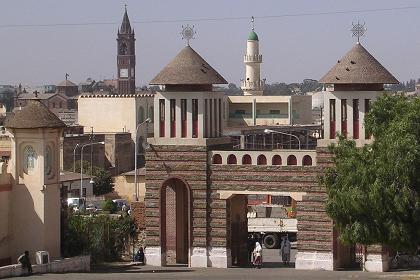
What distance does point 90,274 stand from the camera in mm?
37656

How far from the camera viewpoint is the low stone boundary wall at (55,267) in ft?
117

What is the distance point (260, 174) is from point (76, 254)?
6.69 meters

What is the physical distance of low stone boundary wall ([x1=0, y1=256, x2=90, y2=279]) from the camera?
35719 millimetres

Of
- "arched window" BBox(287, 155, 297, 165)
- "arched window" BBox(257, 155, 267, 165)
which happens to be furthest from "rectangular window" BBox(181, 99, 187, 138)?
"arched window" BBox(287, 155, 297, 165)

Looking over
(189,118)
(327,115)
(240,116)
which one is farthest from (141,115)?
(327,115)

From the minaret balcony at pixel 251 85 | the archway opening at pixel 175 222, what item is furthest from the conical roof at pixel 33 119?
the minaret balcony at pixel 251 85

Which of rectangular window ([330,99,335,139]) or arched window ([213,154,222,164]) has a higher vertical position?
rectangular window ([330,99,335,139])

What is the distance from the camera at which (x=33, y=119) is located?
38.1 metres

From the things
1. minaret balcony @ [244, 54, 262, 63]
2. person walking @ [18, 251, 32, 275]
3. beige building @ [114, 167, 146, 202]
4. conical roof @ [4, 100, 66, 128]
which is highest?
minaret balcony @ [244, 54, 262, 63]

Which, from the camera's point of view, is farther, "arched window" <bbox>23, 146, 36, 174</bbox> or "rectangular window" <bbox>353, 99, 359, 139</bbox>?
"rectangular window" <bbox>353, 99, 359, 139</bbox>

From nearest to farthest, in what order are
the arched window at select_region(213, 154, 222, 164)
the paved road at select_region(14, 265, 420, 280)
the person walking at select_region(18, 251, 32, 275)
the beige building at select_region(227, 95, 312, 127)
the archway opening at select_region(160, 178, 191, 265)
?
the person walking at select_region(18, 251, 32, 275), the paved road at select_region(14, 265, 420, 280), the arched window at select_region(213, 154, 222, 164), the archway opening at select_region(160, 178, 191, 265), the beige building at select_region(227, 95, 312, 127)

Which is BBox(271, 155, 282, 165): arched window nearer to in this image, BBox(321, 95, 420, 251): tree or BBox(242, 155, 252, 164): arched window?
BBox(242, 155, 252, 164): arched window

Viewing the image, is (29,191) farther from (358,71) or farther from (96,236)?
(358,71)

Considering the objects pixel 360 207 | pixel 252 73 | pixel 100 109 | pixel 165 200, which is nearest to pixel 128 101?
pixel 100 109
